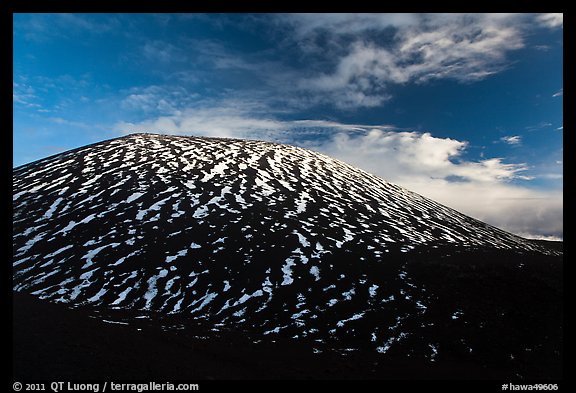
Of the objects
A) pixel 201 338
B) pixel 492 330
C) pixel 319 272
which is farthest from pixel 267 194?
pixel 492 330

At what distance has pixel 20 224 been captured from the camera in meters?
24.7

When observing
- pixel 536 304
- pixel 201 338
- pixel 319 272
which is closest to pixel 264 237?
pixel 319 272

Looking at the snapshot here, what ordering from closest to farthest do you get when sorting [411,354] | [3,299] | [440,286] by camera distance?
[3,299] < [411,354] < [440,286]

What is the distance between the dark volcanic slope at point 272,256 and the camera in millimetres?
14930

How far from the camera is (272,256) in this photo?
2092 centimetres

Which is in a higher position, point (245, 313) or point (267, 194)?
point (267, 194)

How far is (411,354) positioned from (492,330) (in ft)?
14.4

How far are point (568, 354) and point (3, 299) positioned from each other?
15.9 meters

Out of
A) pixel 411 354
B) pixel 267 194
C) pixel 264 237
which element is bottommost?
pixel 411 354

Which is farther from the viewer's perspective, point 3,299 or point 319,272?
point 319,272

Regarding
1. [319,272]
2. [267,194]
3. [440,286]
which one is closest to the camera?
[440,286]

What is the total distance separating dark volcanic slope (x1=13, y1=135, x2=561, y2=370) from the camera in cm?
1493

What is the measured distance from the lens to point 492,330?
45.7 ft
